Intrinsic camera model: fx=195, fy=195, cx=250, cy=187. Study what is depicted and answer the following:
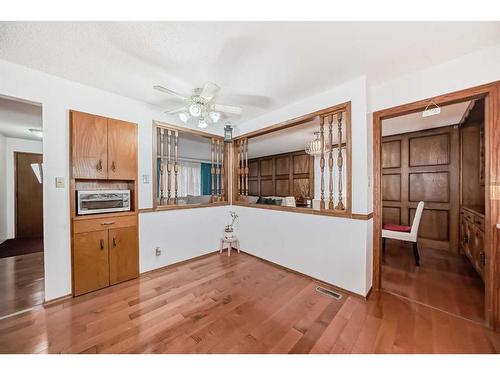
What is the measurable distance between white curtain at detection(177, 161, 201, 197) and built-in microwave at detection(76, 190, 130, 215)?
300 centimetres

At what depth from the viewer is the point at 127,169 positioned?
7.90 feet

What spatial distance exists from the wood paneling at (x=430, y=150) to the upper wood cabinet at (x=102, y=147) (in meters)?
4.66

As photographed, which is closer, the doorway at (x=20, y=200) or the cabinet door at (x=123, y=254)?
the cabinet door at (x=123, y=254)

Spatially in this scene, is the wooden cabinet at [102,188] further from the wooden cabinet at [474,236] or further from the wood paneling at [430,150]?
the wood paneling at [430,150]

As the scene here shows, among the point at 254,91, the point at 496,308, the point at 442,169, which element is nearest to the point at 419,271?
the point at 496,308

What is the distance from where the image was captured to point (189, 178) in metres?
5.66

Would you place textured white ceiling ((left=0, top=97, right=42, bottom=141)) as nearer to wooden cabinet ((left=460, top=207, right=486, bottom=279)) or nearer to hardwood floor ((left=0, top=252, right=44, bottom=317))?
hardwood floor ((left=0, top=252, right=44, bottom=317))

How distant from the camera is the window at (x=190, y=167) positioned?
9.77 feet

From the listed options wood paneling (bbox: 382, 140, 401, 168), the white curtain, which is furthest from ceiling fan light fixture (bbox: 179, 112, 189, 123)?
wood paneling (bbox: 382, 140, 401, 168)

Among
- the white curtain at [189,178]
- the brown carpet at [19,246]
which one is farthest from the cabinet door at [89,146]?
the white curtain at [189,178]

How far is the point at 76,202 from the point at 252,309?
2.18m

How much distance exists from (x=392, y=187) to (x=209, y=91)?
3970 mm

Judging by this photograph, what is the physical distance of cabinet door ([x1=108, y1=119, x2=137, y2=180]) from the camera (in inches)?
90.2
